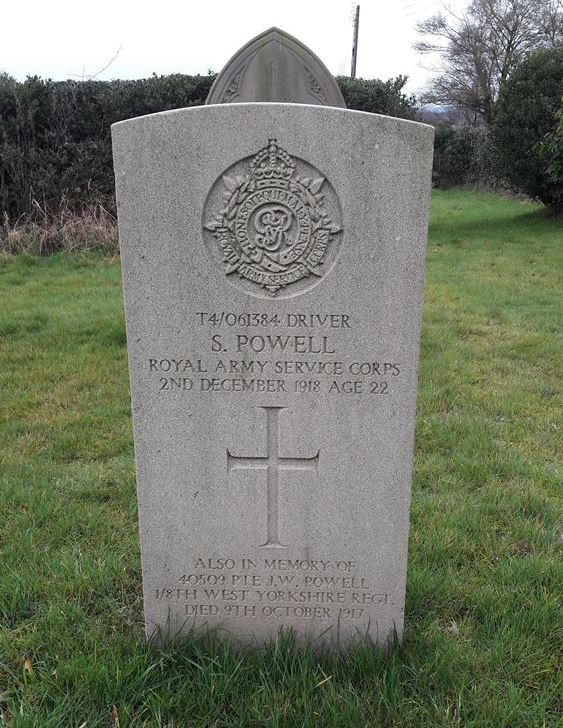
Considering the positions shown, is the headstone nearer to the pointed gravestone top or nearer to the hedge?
the pointed gravestone top

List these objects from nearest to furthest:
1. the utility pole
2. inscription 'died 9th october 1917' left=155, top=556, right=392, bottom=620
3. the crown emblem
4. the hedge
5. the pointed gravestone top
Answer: the crown emblem, inscription 'died 9th october 1917' left=155, top=556, right=392, bottom=620, the pointed gravestone top, the hedge, the utility pole

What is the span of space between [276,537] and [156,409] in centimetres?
67

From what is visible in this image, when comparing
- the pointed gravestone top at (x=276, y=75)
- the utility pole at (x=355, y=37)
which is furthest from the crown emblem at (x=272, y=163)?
the utility pole at (x=355, y=37)

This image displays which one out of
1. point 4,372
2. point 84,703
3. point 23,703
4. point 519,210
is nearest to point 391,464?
point 84,703

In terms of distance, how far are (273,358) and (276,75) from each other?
9.01 feet

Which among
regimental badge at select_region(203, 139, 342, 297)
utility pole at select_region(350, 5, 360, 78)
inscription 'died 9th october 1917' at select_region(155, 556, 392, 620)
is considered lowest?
inscription 'died 9th october 1917' at select_region(155, 556, 392, 620)

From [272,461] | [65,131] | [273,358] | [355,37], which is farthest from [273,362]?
[355,37]

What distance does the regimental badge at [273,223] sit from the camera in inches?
84.7

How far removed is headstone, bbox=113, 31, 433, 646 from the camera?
7.01ft

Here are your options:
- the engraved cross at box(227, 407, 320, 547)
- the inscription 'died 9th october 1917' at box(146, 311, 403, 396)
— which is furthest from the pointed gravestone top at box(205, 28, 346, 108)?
the engraved cross at box(227, 407, 320, 547)

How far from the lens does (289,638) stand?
259 cm

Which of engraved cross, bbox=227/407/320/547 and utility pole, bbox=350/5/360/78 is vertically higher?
utility pole, bbox=350/5/360/78

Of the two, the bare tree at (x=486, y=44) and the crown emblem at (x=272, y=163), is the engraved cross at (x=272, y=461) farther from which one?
the bare tree at (x=486, y=44)

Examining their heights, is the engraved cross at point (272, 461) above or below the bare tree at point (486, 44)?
below
